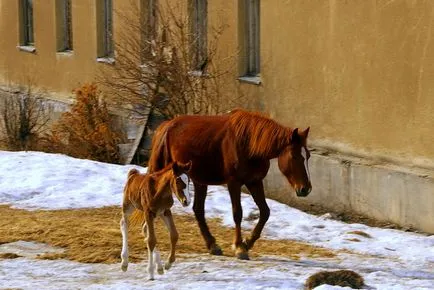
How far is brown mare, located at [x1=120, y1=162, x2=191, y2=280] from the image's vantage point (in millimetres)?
10570

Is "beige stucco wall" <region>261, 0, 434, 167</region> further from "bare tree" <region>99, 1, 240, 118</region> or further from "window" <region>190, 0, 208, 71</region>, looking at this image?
"window" <region>190, 0, 208, 71</region>

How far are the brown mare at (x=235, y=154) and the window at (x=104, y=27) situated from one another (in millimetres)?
9801

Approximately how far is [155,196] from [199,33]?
861 cm

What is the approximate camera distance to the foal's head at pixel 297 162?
11.6 m

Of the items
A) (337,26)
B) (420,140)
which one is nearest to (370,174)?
(420,140)

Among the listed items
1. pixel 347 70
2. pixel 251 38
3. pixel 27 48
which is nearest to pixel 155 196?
pixel 347 70

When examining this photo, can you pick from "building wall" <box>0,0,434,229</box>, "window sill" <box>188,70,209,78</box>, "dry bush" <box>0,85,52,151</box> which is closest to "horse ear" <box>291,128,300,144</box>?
"building wall" <box>0,0,434,229</box>

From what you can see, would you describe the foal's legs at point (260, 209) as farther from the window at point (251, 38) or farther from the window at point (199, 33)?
the window at point (199, 33)

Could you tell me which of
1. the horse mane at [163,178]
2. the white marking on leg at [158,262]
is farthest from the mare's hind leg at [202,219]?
the horse mane at [163,178]

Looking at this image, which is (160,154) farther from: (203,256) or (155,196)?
(155,196)

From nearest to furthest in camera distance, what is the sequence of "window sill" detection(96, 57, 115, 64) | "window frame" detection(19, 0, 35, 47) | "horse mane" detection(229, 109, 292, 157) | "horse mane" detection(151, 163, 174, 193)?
"horse mane" detection(151, 163, 174, 193), "horse mane" detection(229, 109, 292, 157), "window sill" detection(96, 57, 115, 64), "window frame" detection(19, 0, 35, 47)

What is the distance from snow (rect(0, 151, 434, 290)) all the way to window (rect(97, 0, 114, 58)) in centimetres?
423

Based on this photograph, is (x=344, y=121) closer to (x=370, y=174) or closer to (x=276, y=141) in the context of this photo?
(x=370, y=174)

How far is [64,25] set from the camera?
23844mm
